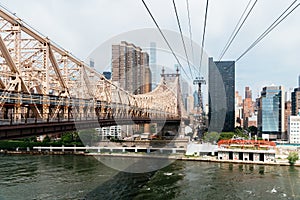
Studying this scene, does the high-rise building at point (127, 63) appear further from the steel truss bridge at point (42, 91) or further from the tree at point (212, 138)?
the tree at point (212, 138)

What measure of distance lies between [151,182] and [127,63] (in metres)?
9.72

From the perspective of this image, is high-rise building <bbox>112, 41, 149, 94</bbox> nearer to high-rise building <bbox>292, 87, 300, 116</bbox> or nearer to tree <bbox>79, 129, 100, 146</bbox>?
tree <bbox>79, 129, 100, 146</bbox>

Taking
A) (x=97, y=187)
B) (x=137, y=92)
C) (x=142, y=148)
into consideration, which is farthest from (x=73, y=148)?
(x=97, y=187)

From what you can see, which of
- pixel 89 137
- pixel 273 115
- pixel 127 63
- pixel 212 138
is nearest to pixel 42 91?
pixel 127 63

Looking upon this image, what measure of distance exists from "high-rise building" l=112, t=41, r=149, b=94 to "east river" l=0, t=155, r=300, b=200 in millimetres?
6446

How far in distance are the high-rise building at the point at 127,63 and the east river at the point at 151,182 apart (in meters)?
6.45

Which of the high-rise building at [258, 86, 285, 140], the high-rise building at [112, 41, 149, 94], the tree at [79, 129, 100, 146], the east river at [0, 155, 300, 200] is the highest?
the high-rise building at [112, 41, 149, 94]

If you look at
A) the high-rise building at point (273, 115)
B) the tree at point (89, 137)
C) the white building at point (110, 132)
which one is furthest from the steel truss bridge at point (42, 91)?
the high-rise building at point (273, 115)

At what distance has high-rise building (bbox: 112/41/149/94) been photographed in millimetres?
18016

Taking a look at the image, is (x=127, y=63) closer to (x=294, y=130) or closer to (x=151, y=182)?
(x=151, y=182)

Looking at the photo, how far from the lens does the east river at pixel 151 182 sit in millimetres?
9211

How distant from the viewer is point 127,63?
739 inches

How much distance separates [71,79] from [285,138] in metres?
26.0

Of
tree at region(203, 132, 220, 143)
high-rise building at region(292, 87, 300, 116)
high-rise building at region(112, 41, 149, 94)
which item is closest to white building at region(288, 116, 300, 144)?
tree at region(203, 132, 220, 143)
